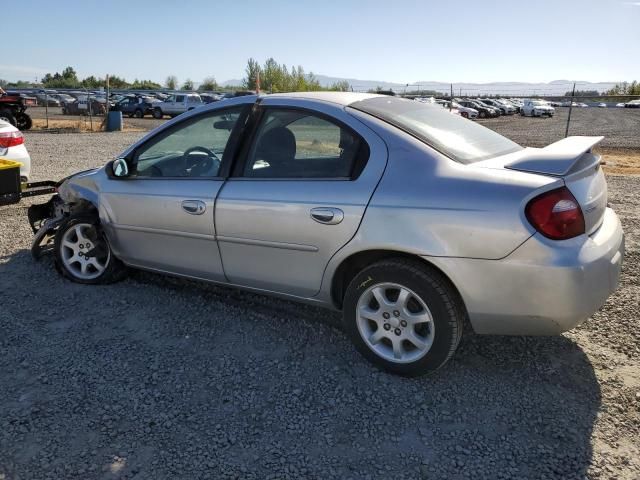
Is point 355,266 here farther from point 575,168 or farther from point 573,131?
point 573,131

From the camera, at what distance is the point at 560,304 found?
2701 mm

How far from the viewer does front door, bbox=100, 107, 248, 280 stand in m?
3.70

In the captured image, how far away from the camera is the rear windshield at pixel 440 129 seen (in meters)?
3.15

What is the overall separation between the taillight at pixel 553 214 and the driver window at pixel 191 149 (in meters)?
2.03

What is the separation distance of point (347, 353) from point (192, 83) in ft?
344

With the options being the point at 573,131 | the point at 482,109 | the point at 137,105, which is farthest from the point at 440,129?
the point at 482,109

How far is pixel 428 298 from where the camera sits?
2.92 m

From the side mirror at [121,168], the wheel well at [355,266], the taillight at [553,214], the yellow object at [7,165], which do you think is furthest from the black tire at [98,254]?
the taillight at [553,214]

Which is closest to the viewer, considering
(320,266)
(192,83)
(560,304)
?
(560,304)

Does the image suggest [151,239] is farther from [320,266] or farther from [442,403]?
[442,403]

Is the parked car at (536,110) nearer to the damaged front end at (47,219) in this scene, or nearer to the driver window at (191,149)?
the damaged front end at (47,219)

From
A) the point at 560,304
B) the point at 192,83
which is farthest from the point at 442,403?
the point at 192,83

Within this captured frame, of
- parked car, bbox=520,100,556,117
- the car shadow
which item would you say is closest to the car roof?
the car shadow

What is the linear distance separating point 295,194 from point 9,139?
5273mm
